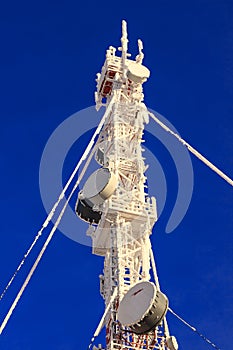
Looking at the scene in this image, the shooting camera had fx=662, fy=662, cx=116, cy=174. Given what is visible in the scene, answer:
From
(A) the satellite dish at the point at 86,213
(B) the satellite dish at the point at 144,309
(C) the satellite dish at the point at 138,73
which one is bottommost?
(B) the satellite dish at the point at 144,309

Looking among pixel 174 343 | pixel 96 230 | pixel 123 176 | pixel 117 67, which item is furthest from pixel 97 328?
pixel 117 67

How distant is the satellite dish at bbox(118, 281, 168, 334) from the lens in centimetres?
3928

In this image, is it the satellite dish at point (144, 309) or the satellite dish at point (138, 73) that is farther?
the satellite dish at point (138, 73)

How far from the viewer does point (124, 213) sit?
4591cm

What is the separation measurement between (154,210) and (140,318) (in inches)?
366

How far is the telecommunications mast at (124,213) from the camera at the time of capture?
4022 centimetres

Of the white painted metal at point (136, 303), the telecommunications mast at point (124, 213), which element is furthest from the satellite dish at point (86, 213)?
the white painted metal at point (136, 303)

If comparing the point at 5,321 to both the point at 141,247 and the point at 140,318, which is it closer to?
the point at 140,318

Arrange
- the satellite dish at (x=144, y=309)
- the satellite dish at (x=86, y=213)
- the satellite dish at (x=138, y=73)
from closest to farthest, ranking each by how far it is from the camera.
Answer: the satellite dish at (x=144, y=309) → the satellite dish at (x=86, y=213) → the satellite dish at (x=138, y=73)

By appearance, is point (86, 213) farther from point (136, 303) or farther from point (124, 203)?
point (136, 303)

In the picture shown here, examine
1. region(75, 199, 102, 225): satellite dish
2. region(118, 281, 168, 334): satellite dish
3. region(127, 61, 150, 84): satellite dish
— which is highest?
region(127, 61, 150, 84): satellite dish

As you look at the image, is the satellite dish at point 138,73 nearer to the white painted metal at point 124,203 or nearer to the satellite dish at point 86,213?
the white painted metal at point 124,203

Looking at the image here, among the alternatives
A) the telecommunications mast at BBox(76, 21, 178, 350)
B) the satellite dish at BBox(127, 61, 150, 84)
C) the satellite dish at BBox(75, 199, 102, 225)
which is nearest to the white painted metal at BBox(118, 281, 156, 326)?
the telecommunications mast at BBox(76, 21, 178, 350)

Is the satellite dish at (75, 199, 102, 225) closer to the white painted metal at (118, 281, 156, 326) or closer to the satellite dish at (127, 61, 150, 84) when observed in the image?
the white painted metal at (118, 281, 156, 326)
